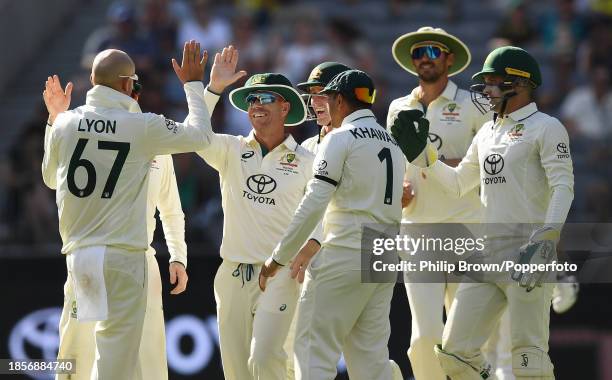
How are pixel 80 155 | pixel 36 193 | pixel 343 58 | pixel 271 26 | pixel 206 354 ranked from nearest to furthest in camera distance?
pixel 80 155 → pixel 206 354 → pixel 36 193 → pixel 343 58 → pixel 271 26

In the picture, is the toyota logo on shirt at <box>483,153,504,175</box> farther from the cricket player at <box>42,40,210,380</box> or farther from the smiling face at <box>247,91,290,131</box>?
the cricket player at <box>42,40,210,380</box>

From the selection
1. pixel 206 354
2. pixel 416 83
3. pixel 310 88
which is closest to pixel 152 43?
pixel 416 83

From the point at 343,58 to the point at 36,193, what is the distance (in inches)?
163

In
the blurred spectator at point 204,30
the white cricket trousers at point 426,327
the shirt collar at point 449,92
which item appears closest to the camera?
the white cricket trousers at point 426,327

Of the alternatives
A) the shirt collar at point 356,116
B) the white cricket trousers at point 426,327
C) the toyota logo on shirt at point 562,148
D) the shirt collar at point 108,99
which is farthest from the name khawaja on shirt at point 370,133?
the white cricket trousers at point 426,327

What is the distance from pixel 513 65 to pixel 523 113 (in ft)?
1.15

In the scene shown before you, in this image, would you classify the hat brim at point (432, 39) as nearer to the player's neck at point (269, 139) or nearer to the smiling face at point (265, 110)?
the smiling face at point (265, 110)

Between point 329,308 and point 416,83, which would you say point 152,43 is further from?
point 329,308

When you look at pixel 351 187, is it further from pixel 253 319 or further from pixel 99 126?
pixel 99 126

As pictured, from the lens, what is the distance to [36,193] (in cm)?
1459

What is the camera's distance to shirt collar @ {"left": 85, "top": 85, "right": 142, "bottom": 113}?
9.30 m

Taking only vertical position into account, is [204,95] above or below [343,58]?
below

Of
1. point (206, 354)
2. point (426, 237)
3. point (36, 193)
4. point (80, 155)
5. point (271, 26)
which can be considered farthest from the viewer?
point (271, 26)

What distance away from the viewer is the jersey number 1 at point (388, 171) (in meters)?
9.31
